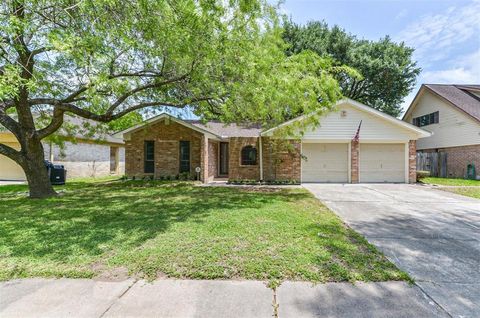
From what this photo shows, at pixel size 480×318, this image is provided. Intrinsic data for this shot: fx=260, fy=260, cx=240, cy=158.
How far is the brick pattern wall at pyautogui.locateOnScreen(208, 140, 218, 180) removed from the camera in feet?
51.5

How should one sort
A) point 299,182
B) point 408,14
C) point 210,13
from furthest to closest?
point 299,182
point 408,14
point 210,13

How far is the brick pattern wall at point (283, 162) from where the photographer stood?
47.8 ft

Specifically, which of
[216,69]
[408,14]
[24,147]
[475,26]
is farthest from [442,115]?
[24,147]

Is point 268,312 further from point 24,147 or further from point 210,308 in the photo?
point 24,147

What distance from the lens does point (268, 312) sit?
276 centimetres

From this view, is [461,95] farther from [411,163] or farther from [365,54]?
[411,163]

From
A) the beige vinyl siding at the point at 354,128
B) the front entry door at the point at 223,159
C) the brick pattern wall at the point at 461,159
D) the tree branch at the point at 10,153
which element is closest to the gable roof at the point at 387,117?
the beige vinyl siding at the point at 354,128

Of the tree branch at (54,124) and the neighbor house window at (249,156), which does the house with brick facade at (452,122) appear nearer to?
the neighbor house window at (249,156)

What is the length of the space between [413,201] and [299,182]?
6066 mm

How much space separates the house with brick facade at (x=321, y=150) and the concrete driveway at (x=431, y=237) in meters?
5.26

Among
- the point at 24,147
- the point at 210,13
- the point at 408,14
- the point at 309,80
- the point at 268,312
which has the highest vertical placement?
the point at 408,14

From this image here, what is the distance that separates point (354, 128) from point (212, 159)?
28.2 feet

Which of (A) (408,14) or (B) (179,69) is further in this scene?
(A) (408,14)

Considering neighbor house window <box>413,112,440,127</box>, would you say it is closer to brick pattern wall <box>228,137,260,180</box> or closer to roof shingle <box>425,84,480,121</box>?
roof shingle <box>425,84,480,121</box>
